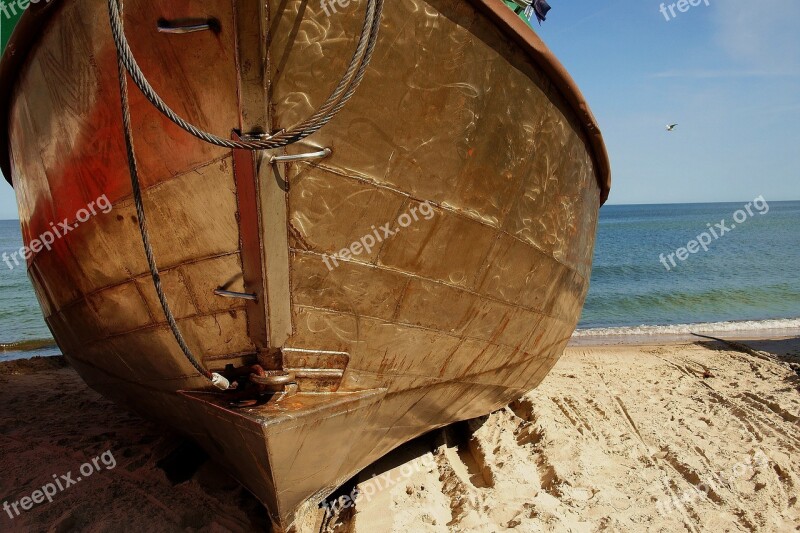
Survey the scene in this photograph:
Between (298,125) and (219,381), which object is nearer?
(298,125)

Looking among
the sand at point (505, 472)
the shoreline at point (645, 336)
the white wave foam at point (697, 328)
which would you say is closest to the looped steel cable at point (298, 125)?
the sand at point (505, 472)

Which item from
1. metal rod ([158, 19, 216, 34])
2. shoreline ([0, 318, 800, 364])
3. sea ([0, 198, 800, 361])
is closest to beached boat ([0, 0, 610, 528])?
metal rod ([158, 19, 216, 34])

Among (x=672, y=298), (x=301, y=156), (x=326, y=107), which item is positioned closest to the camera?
(x=326, y=107)

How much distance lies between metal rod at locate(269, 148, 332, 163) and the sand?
2065mm

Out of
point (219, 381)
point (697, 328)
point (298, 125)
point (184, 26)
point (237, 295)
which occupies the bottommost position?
point (697, 328)

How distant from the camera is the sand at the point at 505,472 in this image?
9.41 ft

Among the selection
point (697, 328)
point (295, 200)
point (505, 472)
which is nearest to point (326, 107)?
point (295, 200)

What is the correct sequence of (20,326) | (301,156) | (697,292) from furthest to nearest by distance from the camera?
(697,292) → (20,326) → (301,156)

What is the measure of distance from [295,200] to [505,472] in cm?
247

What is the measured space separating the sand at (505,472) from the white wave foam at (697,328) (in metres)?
5.73

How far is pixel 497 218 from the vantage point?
2420 mm

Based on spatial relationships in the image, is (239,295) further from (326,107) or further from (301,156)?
(326,107)

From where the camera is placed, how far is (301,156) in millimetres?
1859

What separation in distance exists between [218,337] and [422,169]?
1170 millimetres
